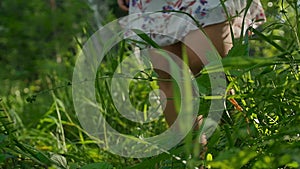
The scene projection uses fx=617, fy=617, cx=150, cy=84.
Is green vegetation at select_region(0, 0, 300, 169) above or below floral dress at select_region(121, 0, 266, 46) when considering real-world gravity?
below

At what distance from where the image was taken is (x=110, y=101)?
7.23 ft

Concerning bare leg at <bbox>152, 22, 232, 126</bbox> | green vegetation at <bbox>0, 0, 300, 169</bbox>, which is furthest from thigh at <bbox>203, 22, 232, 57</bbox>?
green vegetation at <bbox>0, 0, 300, 169</bbox>

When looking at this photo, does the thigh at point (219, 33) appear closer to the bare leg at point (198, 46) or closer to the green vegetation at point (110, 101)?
the bare leg at point (198, 46)

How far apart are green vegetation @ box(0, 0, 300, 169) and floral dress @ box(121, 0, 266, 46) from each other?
88 mm

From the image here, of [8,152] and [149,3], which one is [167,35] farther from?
[8,152]

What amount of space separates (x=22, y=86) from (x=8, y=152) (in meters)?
3.03

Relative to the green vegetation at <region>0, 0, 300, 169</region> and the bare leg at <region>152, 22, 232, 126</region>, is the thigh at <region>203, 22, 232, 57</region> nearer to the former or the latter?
the bare leg at <region>152, 22, 232, 126</region>

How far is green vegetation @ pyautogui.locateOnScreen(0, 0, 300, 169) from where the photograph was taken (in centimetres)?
80

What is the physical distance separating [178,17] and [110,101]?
47cm

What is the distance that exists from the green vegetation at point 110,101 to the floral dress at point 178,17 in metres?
0.09

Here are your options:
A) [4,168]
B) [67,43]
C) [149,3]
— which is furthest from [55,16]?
[4,168]

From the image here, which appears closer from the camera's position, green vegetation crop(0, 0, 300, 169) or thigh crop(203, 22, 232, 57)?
green vegetation crop(0, 0, 300, 169)

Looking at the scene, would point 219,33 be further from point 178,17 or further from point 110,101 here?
point 110,101

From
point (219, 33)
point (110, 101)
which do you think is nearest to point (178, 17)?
point (219, 33)
